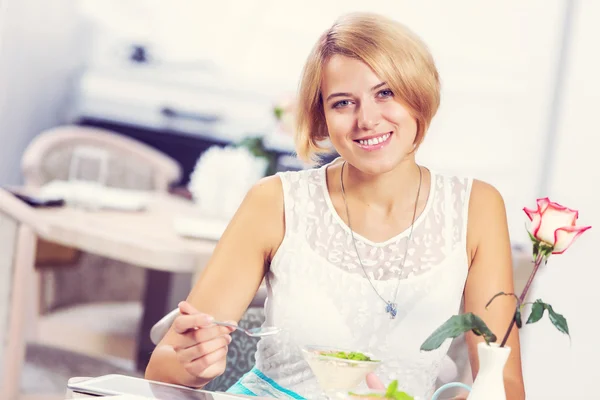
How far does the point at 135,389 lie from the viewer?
1.24m

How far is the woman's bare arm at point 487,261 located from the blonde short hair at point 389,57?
0.21 m

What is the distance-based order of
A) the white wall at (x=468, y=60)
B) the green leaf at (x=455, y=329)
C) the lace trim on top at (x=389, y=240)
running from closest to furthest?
the green leaf at (x=455, y=329), the lace trim on top at (x=389, y=240), the white wall at (x=468, y=60)

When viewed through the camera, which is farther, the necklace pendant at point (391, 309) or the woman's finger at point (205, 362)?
the necklace pendant at point (391, 309)

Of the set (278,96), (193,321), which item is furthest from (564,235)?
(278,96)

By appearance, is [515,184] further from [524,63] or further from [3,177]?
[3,177]

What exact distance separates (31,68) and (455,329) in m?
4.38

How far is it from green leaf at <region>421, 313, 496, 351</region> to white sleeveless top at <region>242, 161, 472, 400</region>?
70 centimetres

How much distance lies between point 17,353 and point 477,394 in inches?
77.4

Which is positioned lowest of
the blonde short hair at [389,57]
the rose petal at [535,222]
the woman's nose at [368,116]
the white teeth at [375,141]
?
the rose petal at [535,222]

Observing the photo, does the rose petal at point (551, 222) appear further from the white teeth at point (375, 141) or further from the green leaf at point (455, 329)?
the white teeth at point (375, 141)

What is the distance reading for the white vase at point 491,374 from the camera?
1126mm

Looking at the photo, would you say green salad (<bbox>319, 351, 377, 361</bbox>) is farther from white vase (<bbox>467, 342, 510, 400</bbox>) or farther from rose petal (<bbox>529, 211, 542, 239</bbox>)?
rose petal (<bbox>529, 211, 542, 239</bbox>)

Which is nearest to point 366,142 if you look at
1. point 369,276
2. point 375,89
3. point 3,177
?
point 375,89

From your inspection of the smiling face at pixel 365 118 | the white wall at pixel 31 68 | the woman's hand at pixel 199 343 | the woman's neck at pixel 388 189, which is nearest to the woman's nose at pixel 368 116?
the smiling face at pixel 365 118
